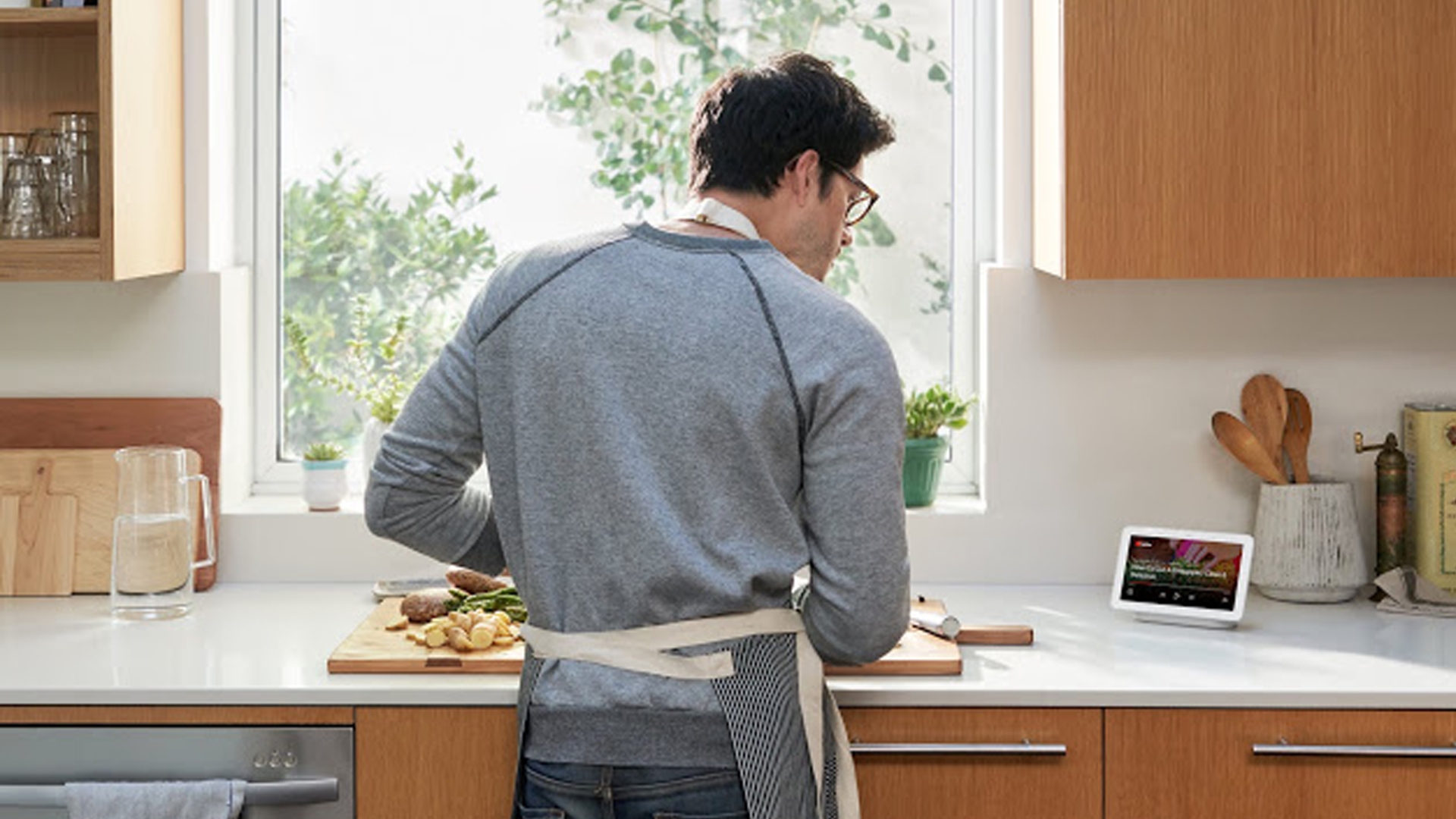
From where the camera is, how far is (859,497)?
2236 millimetres

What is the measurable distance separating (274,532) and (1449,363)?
6.40 feet

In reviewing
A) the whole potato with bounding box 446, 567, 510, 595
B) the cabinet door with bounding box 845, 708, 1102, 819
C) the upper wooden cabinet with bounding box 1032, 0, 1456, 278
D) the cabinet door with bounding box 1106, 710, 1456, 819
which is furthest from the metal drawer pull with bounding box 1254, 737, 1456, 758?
the whole potato with bounding box 446, 567, 510, 595

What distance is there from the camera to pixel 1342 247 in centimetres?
294

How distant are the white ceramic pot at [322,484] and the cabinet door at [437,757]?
83cm

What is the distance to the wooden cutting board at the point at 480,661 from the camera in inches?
107

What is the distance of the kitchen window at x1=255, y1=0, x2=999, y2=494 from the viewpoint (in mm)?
3529

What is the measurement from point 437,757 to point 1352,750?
1175 mm

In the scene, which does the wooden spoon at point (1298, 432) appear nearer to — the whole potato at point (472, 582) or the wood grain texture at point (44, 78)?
the whole potato at point (472, 582)

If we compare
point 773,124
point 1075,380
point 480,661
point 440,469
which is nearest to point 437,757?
point 480,661

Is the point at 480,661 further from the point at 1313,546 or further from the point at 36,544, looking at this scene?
the point at 1313,546

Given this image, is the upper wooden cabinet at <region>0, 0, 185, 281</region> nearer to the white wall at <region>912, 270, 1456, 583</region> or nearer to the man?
the man

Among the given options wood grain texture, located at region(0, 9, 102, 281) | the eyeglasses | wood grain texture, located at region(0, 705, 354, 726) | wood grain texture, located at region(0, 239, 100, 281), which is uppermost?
wood grain texture, located at region(0, 9, 102, 281)

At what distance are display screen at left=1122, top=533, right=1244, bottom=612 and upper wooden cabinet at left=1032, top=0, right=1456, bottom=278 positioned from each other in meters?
0.42

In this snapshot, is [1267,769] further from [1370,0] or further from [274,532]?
[274,532]
